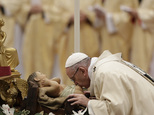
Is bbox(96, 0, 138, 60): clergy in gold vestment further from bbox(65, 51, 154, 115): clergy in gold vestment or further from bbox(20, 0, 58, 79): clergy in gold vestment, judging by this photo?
bbox(65, 51, 154, 115): clergy in gold vestment

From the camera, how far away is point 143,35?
8.27 m

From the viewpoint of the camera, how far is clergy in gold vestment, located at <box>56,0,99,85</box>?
8.33 meters

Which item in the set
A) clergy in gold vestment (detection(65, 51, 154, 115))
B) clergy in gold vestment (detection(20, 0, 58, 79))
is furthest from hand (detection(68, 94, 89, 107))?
clergy in gold vestment (detection(20, 0, 58, 79))

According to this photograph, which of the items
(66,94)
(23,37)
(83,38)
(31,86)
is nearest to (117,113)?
(66,94)

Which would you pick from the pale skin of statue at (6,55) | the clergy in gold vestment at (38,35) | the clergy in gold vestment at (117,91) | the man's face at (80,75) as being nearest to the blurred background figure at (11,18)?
the clergy in gold vestment at (38,35)

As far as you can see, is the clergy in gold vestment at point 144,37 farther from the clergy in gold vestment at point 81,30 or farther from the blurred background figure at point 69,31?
the clergy in gold vestment at point 81,30

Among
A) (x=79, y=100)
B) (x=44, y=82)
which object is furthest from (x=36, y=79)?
(x=79, y=100)

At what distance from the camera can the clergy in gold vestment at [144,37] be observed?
321 inches

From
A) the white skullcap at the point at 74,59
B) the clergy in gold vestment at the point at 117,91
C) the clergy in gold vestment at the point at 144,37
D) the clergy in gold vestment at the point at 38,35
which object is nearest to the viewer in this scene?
the clergy in gold vestment at the point at 117,91

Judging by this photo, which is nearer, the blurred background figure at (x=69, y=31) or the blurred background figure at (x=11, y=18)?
the blurred background figure at (x=69, y=31)

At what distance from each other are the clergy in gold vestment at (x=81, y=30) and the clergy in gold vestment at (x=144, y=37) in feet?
2.97

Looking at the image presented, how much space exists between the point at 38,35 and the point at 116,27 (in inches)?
70.3

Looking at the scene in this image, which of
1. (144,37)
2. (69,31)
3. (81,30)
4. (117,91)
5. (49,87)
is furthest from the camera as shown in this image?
(69,31)

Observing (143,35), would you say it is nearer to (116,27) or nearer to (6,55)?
(116,27)
